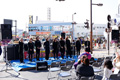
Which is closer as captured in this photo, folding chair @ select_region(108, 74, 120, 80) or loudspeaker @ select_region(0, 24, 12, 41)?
folding chair @ select_region(108, 74, 120, 80)

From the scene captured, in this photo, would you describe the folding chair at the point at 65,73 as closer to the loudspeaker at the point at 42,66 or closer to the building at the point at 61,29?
the loudspeaker at the point at 42,66

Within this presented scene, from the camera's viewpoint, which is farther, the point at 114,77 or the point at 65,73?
the point at 65,73

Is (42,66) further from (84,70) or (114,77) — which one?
(114,77)

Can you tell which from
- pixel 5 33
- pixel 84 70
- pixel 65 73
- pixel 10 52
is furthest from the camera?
pixel 10 52

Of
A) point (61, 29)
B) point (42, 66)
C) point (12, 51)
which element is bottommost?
point (42, 66)

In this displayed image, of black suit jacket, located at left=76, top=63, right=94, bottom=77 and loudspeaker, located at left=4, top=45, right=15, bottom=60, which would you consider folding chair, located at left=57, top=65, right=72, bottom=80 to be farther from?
loudspeaker, located at left=4, top=45, right=15, bottom=60

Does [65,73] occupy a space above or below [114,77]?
below

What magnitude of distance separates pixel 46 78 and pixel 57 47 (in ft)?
14.8

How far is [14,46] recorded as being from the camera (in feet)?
38.1

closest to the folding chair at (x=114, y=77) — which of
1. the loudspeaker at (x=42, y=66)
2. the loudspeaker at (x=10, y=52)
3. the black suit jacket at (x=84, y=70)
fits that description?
the black suit jacket at (x=84, y=70)

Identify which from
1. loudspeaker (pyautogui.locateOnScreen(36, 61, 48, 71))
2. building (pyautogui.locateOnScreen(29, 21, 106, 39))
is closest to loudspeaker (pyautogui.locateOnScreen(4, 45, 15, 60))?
loudspeaker (pyautogui.locateOnScreen(36, 61, 48, 71))

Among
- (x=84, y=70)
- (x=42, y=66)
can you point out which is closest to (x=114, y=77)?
(x=84, y=70)

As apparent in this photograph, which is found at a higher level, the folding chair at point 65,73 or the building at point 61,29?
the building at point 61,29

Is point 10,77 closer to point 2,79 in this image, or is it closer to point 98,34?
point 2,79
